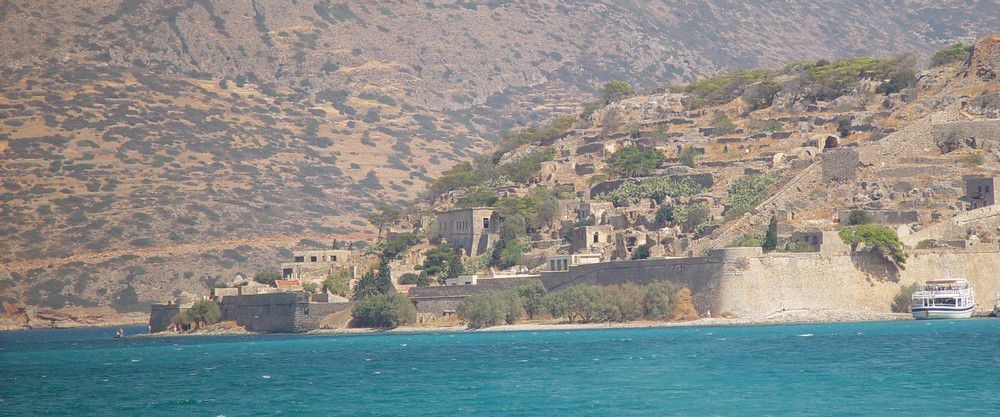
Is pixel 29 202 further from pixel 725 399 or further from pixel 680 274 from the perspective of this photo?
pixel 725 399

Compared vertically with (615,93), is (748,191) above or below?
below

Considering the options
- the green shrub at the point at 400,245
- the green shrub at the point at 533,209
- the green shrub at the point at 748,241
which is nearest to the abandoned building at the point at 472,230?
the green shrub at the point at 533,209

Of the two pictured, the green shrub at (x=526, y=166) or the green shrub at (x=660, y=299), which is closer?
the green shrub at (x=660, y=299)

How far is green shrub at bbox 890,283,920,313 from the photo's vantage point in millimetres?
71688

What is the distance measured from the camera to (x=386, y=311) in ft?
268

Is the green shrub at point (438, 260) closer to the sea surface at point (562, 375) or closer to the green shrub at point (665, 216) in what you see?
the green shrub at point (665, 216)

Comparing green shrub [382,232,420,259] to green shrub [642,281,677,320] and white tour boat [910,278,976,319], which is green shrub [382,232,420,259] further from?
white tour boat [910,278,976,319]

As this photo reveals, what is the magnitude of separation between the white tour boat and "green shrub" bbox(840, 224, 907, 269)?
173 centimetres

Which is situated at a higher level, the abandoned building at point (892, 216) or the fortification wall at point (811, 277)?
the abandoned building at point (892, 216)

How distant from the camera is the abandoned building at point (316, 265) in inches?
3666

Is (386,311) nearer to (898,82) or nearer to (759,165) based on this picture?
(759,165)

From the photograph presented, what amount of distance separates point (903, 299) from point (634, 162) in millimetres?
22996

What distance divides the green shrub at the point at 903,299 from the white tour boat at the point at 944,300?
4.31ft

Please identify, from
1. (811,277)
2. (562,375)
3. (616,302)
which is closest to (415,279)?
(616,302)
